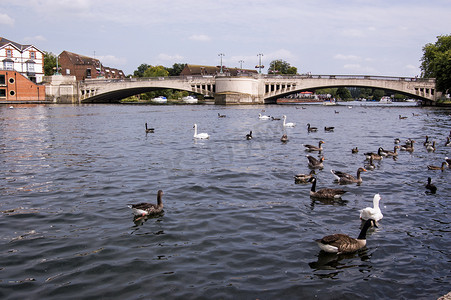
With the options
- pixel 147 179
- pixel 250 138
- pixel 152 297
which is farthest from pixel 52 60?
pixel 152 297

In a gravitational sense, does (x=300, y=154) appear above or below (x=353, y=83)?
below

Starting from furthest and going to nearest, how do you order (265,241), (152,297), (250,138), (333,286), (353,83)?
1. (353,83)
2. (250,138)
3. (265,241)
4. (333,286)
5. (152,297)

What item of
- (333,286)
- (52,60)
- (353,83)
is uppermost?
(52,60)

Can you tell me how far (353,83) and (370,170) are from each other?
231ft

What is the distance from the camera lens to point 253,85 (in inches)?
3546

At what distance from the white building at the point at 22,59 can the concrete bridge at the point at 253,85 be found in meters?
16.3

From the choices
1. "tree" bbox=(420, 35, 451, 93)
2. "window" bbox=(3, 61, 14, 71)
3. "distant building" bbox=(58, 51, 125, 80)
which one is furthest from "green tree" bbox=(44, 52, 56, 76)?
"tree" bbox=(420, 35, 451, 93)

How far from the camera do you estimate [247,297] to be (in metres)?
6.01

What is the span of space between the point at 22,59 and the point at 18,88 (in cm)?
1818

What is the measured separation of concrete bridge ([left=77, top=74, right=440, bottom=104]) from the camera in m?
81.9

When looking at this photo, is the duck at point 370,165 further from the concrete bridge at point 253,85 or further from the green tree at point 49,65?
the green tree at point 49,65

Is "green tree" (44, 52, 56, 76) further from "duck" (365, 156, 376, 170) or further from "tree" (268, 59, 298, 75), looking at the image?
"duck" (365, 156, 376, 170)

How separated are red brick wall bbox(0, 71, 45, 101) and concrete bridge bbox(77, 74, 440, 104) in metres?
10.2

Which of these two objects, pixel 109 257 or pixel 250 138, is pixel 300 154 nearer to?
pixel 250 138
